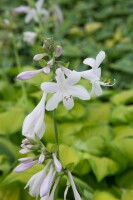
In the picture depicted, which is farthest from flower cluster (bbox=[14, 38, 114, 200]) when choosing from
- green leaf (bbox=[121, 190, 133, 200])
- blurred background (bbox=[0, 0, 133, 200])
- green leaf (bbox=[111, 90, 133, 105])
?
green leaf (bbox=[111, 90, 133, 105])

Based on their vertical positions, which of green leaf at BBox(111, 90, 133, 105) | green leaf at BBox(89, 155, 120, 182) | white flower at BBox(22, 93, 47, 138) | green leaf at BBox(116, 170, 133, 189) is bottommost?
green leaf at BBox(116, 170, 133, 189)

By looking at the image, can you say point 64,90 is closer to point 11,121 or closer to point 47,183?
point 47,183

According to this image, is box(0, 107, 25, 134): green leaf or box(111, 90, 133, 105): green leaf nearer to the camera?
box(0, 107, 25, 134): green leaf

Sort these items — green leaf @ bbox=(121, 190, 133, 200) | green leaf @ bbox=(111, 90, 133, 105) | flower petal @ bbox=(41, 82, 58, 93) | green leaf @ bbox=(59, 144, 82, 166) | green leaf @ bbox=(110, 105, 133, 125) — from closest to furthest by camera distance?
flower petal @ bbox=(41, 82, 58, 93) → green leaf @ bbox=(121, 190, 133, 200) → green leaf @ bbox=(59, 144, 82, 166) → green leaf @ bbox=(110, 105, 133, 125) → green leaf @ bbox=(111, 90, 133, 105)

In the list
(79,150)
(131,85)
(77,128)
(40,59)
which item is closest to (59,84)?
(40,59)

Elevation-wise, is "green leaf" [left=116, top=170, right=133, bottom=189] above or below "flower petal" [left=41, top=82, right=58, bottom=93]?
below

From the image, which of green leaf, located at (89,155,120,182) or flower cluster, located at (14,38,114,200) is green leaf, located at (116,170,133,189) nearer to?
green leaf, located at (89,155,120,182)

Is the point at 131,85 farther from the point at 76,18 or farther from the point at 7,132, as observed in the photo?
the point at 76,18

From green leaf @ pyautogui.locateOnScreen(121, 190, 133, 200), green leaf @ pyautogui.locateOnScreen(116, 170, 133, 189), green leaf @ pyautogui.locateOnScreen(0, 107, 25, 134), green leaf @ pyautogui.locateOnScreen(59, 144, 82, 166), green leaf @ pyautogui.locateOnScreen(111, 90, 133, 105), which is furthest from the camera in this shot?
green leaf @ pyautogui.locateOnScreen(111, 90, 133, 105)

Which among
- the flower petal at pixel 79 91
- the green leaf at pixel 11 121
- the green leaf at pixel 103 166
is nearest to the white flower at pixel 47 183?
the flower petal at pixel 79 91

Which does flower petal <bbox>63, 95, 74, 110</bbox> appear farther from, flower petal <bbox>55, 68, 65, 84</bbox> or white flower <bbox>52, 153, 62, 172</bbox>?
white flower <bbox>52, 153, 62, 172</bbox>

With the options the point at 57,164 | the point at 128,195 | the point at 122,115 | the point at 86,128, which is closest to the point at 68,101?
the point at 57,164
